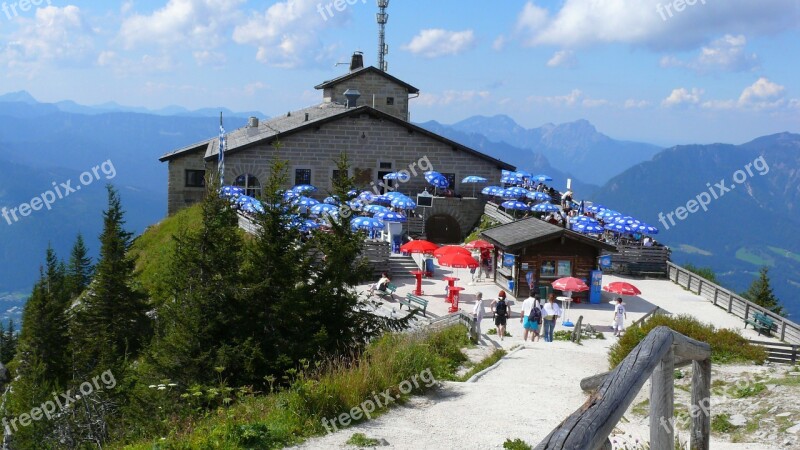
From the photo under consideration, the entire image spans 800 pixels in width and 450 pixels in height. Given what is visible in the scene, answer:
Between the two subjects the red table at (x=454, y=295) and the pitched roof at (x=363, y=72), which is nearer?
the red table at (x=454, y=295)

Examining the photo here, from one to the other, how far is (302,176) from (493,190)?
10.5 metres

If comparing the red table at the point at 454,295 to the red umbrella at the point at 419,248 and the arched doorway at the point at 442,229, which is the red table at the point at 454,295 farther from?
the arched doorway at the point at 442,229

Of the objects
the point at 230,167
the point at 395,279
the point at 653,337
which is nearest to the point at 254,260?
the point at 653,337

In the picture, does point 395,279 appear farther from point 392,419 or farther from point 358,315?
point 392,419

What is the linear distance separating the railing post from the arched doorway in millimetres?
36533

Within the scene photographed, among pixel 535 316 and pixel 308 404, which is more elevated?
pixel 308 404

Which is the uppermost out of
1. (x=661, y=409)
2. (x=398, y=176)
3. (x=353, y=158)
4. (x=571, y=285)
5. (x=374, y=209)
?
(x=353, y=158)

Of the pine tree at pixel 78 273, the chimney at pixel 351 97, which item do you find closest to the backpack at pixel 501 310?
the pine tree at pixel 78 273

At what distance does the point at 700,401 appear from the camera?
20.6ft

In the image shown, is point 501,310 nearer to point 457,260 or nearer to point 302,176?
point 457,260

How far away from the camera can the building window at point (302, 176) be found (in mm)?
41906

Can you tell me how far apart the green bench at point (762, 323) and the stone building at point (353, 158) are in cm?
1898

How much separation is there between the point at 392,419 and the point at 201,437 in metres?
2.52

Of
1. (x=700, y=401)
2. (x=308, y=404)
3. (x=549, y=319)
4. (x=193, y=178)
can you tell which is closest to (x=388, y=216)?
(x=549, y=319)
